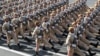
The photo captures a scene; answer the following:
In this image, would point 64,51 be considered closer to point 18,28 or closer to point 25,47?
point 25,47

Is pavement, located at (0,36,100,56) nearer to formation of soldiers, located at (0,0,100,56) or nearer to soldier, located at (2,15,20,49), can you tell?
formation of soldiers, located at (0,0,100,56)

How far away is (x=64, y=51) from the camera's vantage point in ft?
46.4

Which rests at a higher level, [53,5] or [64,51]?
[53,5]

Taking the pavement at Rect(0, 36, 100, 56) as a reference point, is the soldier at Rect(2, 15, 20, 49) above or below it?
above

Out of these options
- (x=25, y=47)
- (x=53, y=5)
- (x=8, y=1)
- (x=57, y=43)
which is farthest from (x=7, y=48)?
(x=8, y=1)

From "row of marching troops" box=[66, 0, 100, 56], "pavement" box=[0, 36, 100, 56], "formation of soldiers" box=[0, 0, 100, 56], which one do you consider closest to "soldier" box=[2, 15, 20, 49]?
"formation of soldiers" box=[0, 0, 100, 56]

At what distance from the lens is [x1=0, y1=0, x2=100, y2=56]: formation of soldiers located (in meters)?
13.3

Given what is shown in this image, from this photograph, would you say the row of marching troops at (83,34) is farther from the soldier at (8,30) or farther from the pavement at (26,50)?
the soldier at (8,30)

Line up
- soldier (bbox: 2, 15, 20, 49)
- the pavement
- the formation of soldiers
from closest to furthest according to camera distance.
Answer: the formation of soldiers < the pavement < soldier (bbox: 2, 15, 20, 49)

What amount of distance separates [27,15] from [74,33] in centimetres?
502

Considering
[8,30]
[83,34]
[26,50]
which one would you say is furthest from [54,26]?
[8,30]

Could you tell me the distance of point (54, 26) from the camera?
1583 centimetres

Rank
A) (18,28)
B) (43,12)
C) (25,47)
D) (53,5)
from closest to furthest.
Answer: (25,47) → (18,28) → (43,12) → (53,5)

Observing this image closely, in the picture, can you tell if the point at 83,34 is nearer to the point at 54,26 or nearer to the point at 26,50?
the point at 54,26
